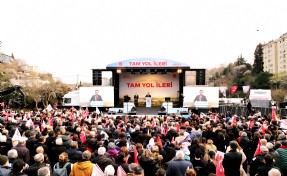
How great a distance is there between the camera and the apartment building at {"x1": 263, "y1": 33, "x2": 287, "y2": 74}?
282 ft

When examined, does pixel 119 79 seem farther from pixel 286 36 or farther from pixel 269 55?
pixel 269 55

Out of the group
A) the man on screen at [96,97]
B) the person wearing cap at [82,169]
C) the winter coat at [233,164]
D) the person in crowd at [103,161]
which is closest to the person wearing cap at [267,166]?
the winter coat at [233,164]

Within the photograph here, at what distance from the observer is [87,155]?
5.58 meters

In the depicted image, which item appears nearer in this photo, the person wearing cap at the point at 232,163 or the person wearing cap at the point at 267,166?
the person wearing cap at the point at 267,166

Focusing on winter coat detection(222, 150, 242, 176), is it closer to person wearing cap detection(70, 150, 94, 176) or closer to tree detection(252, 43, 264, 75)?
person wearing cap detection(70, 150, 94, 176)

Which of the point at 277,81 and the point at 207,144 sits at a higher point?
the point at 277,81

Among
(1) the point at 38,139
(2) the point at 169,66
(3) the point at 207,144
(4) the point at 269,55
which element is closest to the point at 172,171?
(3) the point at 207,144

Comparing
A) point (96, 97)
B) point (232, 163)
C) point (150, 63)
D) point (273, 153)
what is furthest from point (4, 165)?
point (150, 63)

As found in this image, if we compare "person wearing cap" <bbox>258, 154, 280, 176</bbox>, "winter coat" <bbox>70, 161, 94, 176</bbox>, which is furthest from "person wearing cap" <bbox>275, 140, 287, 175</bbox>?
"winter coat" <bbox>70, 161, 94, 176</bbox>

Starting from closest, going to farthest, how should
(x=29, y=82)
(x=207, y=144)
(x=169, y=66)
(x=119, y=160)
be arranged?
(x=119, y=160)
(x=207, y=144)
(x=169, y=66)
(x=29, y=82)

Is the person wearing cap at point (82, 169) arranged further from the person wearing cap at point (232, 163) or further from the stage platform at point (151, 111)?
the stage platform at point (151, 111)

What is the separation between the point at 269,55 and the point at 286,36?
44.4 feet

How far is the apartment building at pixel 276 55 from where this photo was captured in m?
86.0

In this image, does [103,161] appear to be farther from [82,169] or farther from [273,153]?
[273,153]
